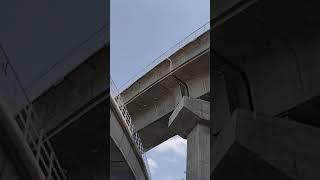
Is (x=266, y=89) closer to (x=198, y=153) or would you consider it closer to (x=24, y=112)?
(x=24, y=112)

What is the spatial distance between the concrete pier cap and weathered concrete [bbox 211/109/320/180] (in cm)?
1105

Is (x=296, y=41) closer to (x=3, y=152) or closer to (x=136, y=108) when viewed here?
(x=3, y=152)

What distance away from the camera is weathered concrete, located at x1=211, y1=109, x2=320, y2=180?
8.12 metres

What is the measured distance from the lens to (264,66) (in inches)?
432

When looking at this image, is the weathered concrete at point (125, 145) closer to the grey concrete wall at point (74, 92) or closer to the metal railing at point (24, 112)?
the grey concrete wall at point (74, 92)

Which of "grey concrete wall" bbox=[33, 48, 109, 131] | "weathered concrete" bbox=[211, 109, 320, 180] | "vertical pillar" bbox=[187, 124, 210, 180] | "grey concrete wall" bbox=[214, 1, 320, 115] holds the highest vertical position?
"grey concrete wall" bbox=[33, 48, 109, 131]

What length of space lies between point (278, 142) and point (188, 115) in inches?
483

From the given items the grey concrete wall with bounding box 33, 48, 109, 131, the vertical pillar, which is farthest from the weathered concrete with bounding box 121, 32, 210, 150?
the grey concrete wall with bounding box 33, 48, 109, 131

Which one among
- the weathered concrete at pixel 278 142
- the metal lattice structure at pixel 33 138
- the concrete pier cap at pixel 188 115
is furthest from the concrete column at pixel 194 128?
the weathered concrete at pixel 278 142

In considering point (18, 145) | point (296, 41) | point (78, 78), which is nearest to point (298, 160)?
point (296, 41)

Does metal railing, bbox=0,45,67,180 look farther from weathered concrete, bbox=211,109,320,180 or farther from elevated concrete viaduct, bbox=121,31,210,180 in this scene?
elevated concrete viaduct, bbox=121,31,210,180

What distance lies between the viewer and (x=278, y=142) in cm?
841

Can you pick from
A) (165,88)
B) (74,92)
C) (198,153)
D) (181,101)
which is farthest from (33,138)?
(165,88)

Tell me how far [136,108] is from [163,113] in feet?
4.09
